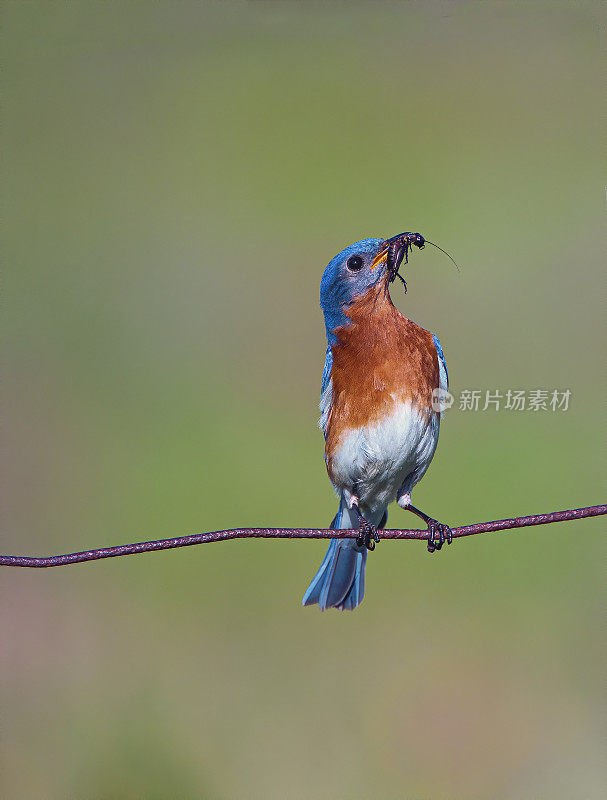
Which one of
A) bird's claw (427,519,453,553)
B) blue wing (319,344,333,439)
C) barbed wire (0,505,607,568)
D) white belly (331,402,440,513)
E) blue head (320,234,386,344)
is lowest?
barbed wire (0,505,607,568)

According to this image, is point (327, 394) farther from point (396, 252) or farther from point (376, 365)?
point (396, 252)

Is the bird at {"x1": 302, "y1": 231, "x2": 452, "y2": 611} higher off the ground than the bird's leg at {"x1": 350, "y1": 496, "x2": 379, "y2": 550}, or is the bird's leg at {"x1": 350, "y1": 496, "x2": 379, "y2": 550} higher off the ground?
the bird at {"x1": 302, "y1": 231, "x2": 452, "y2": 611}

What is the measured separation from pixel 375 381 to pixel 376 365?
7cm

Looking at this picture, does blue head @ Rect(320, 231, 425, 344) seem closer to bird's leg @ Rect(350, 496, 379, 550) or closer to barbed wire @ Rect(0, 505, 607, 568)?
bird's leg @ Rect(350, 496, 379, 550)

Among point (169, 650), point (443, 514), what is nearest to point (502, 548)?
point (443, 514)

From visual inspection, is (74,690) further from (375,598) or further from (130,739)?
(375,598)

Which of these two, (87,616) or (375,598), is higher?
(375,598)

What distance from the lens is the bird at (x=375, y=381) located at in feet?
13.8

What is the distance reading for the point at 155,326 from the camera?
1004 centimetres

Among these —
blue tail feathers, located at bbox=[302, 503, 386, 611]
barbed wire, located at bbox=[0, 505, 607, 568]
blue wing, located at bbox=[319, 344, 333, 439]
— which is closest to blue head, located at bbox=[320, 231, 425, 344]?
blue wing, located at bbox=[319, 344, 333, 439]

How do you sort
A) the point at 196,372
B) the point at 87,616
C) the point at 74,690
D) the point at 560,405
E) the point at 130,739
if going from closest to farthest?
the point at 130,739 → the point at 74,690 → the point at 87,616 → the point at 560,405 → the point at 196,372

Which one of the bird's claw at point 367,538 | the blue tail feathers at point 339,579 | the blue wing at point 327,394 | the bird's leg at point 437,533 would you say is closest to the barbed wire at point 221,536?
the bird's claw at point 367,538

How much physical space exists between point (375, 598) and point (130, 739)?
79.0 inches

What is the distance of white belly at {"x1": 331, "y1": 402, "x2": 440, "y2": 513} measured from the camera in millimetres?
4203
